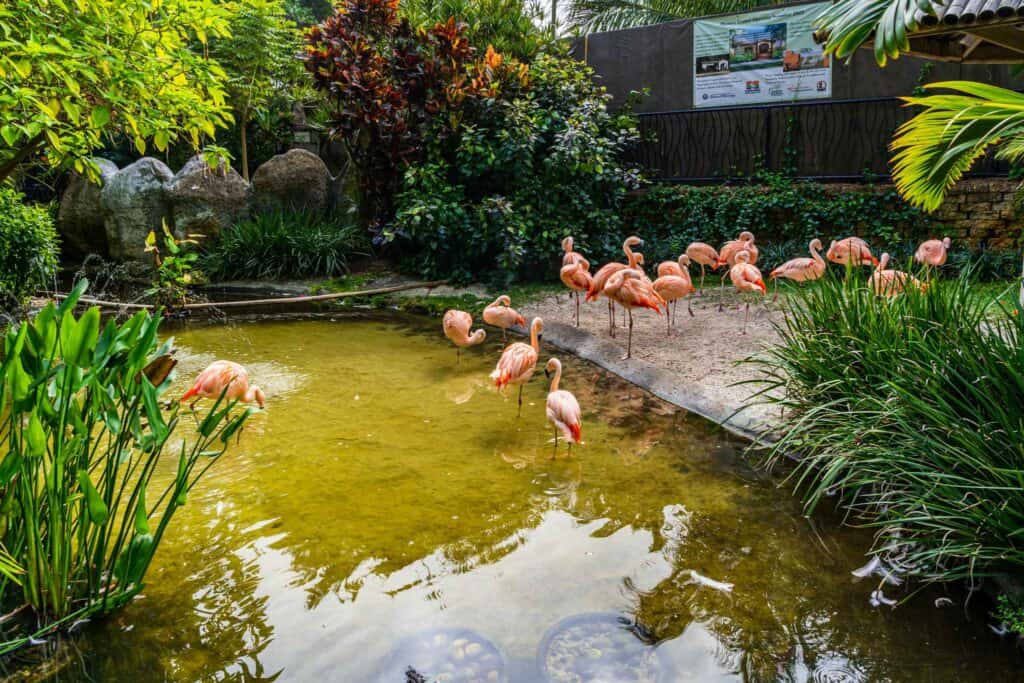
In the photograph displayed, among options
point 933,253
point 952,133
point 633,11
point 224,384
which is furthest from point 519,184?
point 633,11

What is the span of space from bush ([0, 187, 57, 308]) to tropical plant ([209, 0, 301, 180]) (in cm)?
596

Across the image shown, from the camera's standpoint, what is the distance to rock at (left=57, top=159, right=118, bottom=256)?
13.0 meters

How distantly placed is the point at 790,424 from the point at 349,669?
9.38 ft

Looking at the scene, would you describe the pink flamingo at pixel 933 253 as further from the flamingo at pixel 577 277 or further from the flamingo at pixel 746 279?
the flamingo at pixel 577 277

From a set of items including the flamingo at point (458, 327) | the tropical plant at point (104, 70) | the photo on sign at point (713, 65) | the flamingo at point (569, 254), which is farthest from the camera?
the photo on sign at point (713, 65)

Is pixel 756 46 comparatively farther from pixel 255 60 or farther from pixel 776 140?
pixel 255 60

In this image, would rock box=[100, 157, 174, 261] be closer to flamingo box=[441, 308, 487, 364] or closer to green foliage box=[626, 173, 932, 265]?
green foliage box=[626, 173, 932, 265]

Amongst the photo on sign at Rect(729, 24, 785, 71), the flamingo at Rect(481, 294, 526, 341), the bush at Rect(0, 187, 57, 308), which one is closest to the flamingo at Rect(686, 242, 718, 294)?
the flamingo at Rect(481, 294, 526, 341)

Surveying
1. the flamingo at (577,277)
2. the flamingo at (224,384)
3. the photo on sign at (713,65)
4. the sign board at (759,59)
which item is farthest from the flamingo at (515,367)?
the photo on sign at (713,65)

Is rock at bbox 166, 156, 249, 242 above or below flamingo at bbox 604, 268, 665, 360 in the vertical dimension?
above

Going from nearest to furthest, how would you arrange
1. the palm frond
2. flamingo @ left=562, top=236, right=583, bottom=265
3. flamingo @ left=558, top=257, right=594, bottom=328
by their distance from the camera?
the palm frond
flamingo @ left=558, top=257, right=594, bottom=328
flamingo @ left=562, top=236, right=583, bottom=265

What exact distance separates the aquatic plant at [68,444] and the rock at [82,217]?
1180 cm

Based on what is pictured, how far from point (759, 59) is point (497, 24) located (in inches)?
158

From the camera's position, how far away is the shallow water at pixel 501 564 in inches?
110
